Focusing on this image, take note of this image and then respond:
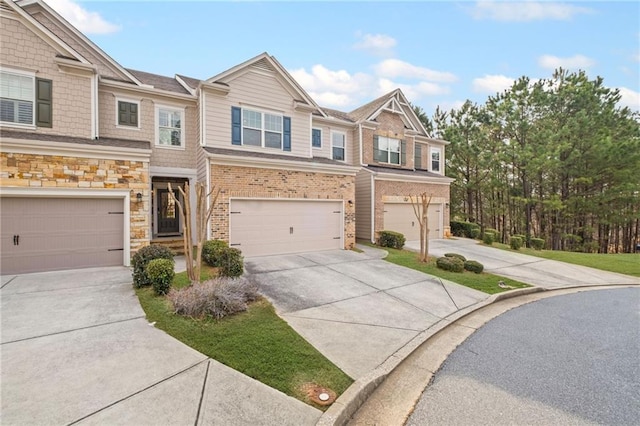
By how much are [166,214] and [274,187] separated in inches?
263

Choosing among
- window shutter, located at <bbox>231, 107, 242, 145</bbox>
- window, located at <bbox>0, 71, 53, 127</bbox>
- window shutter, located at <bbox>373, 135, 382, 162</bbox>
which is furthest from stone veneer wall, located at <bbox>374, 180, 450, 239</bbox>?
window, located at <bbox>0, 71, 53, 127</bbox>

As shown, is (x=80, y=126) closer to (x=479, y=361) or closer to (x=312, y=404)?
(x=312, y=404)

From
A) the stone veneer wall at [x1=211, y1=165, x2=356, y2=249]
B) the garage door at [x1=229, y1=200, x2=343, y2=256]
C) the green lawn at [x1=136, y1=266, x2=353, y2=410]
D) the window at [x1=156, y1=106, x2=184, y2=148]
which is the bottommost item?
the green lawn at [x1=136, y1=266, x2=353, y2=410]

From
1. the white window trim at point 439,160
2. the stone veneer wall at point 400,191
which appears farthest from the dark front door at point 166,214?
the white window trim at point 439,160

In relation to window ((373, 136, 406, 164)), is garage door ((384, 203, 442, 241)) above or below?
below

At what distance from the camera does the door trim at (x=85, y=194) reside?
789cm

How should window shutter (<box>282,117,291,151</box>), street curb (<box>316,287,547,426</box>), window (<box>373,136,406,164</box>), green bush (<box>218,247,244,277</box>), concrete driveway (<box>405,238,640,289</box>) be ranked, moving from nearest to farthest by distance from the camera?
street curb (<box>316,287,547,426</box>) < green bush (<box>218,247,244,277</box>) < concrete driveway (<box>405,238,640,289</box>) < window shutter (<box>282,117,291,151</box>) < window (<box>373,136,406,164</box>)

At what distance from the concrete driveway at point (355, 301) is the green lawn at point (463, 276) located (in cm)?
43

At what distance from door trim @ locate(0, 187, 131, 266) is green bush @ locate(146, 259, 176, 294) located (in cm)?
378

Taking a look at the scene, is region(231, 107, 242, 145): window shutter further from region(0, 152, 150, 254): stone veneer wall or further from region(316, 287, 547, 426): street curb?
region(316, 287, 547, 426): street curb

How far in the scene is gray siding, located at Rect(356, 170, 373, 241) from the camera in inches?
599

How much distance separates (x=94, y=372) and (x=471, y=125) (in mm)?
27683

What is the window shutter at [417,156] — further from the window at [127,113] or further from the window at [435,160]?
the window at [127,113]

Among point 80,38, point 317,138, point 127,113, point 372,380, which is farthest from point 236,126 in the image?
point 372,380
